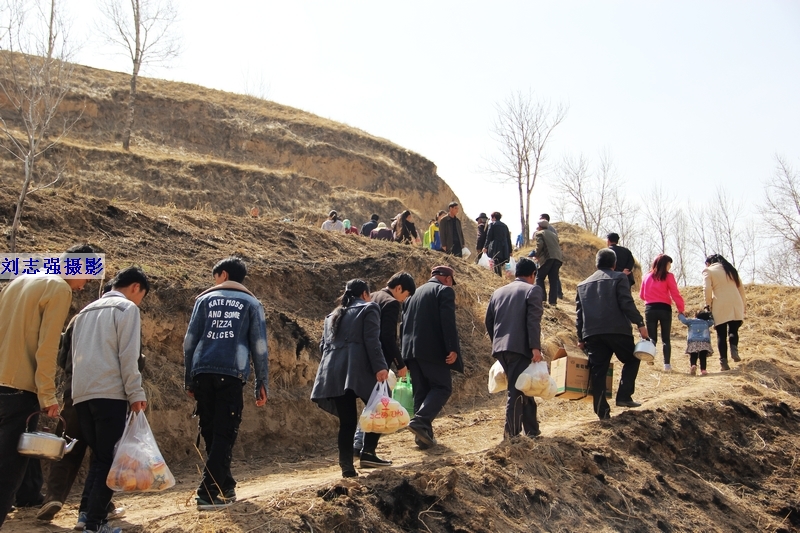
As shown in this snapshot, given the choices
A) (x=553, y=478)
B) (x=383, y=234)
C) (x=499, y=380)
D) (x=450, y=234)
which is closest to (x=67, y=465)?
(x=499, y=380)

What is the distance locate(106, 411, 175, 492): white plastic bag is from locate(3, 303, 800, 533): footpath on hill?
1.10ft

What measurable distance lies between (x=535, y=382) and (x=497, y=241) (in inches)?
372

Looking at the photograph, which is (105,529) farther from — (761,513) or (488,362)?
(488,362)

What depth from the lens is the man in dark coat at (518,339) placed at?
24.2ft

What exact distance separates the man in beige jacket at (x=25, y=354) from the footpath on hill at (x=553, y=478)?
0.73 metres

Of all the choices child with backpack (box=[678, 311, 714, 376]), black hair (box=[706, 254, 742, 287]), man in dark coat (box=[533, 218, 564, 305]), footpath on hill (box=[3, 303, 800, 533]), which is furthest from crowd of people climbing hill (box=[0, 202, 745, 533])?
man in dark coat (box=[533, 218, 564, 305])

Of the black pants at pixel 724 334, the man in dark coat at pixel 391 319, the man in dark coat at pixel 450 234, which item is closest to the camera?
the man in dark coat at pixel 391 319

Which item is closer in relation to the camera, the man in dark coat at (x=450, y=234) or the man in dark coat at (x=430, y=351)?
the man in dark coat at (x=430, y=351)

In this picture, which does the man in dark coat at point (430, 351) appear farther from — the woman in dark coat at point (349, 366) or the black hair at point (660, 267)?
the black hair at point (660, 267)

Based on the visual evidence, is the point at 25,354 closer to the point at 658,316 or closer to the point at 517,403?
the point at 517,403

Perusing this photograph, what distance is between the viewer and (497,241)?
16.4 metres

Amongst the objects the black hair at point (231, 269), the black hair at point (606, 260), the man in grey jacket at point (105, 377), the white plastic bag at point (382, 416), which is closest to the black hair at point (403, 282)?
the white plastic bag at point (382, 416)

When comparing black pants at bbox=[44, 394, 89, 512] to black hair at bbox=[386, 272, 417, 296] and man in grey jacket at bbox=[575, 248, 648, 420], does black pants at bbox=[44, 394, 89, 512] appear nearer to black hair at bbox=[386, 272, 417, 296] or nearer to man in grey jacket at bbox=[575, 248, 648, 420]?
black hair at bbox=[386, 272, 417, 296]

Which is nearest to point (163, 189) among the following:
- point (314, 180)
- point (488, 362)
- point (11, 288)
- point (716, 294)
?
point (314, 180)
